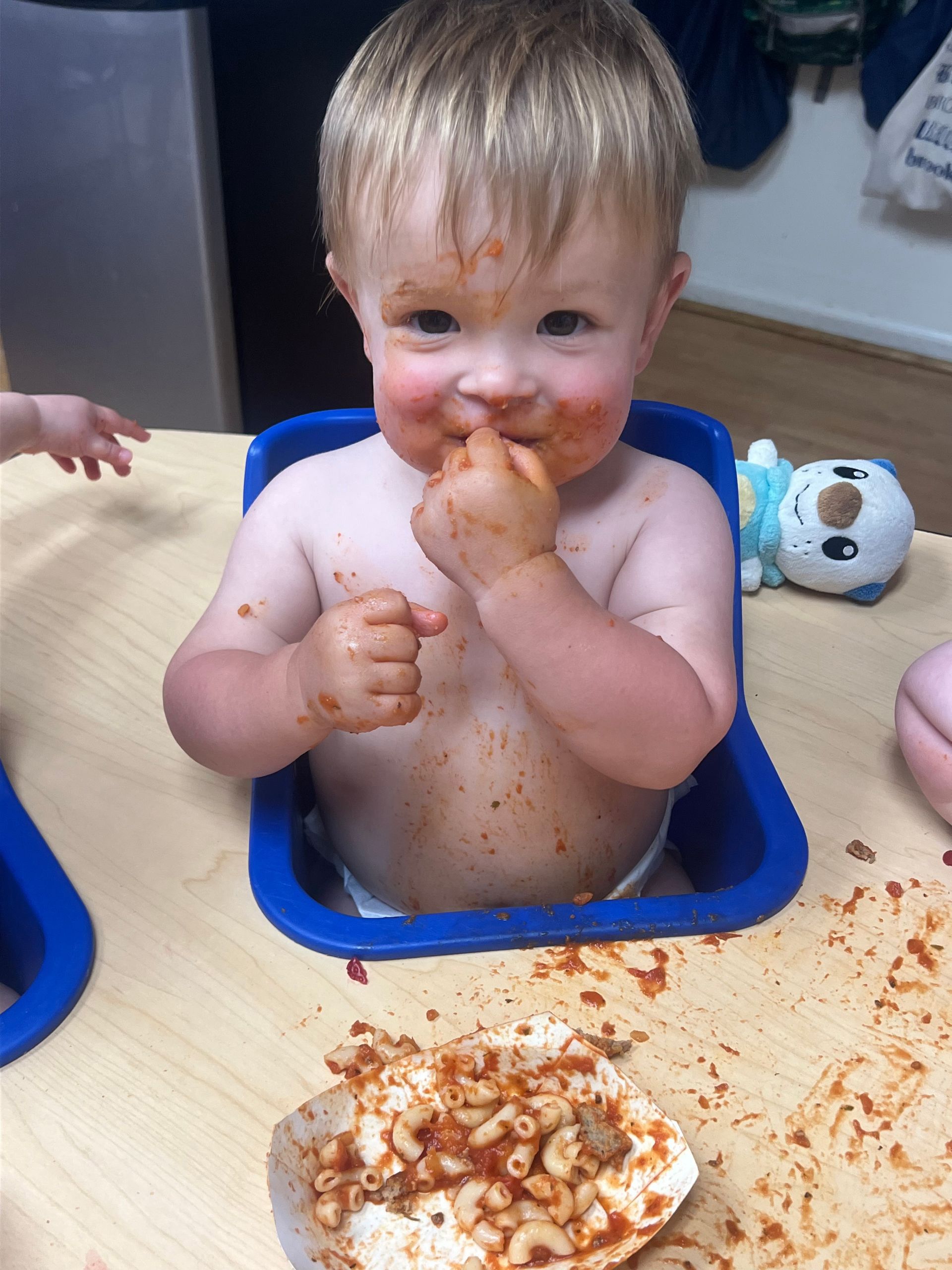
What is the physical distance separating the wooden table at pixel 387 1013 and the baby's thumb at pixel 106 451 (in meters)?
0.16

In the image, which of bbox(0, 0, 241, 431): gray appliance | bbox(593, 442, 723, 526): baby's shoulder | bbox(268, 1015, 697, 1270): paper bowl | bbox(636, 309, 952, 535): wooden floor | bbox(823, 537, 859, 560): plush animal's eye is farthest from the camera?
bbox(636, 309, 952, 535): wooden floor

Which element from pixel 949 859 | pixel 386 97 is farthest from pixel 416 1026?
pixel 386 97

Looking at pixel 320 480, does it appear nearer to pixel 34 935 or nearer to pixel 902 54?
pixel 34 935

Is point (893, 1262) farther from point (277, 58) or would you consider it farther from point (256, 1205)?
point (277, 58)

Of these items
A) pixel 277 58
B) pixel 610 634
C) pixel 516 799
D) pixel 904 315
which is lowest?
pixel 904 315

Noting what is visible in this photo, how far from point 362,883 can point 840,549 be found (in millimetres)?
431

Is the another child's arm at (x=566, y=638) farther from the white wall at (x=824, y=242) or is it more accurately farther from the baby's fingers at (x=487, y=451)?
the white wall at (x=824, y=242)

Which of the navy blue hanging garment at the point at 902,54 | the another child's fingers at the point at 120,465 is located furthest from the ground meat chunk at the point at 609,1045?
the navy blue hanging garment at the point at 902,54

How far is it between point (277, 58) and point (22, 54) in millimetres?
326

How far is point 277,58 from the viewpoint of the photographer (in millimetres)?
1468

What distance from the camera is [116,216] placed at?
1.46 m

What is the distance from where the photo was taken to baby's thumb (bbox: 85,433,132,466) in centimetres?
86

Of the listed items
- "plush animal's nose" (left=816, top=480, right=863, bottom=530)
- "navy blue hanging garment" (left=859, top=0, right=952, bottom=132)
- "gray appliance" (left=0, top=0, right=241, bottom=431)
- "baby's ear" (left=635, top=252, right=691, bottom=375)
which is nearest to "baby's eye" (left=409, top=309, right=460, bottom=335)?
"baby's ear" (left=635, top=252, right=691, bottom=375)

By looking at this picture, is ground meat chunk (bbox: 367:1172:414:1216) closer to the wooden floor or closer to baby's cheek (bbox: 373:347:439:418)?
baby's cheek (bbox: 373:347:439:418)
